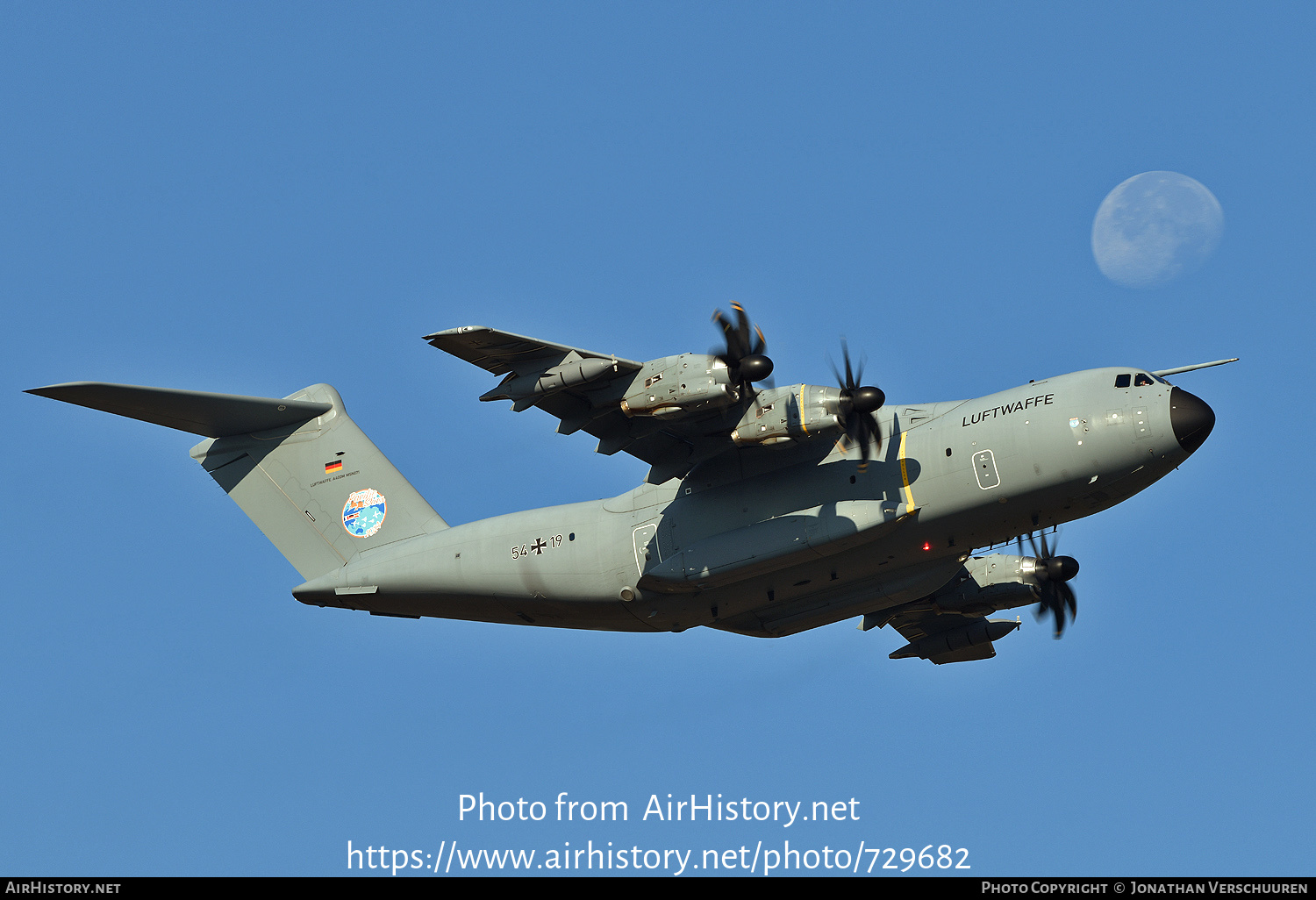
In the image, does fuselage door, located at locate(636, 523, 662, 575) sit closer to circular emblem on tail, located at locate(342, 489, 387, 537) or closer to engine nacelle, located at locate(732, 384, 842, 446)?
engine nacelle, located at locate(732, 384, 842, 446)

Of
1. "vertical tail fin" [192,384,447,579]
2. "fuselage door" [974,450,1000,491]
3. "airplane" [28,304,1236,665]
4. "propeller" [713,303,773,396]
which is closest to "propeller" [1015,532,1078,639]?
"airplane" [28,304,1236,665]

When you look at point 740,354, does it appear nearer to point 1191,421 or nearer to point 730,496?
point 730,496

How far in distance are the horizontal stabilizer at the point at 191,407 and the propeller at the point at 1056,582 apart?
11198 millimetres

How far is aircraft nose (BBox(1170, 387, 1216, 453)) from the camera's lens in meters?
16.9

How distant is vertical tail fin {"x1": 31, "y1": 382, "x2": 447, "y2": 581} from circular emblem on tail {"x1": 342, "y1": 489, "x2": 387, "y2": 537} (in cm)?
1

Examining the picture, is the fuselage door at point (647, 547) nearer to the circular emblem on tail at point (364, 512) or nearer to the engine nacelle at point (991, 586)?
the circular emblem on tail at point (364, 512)

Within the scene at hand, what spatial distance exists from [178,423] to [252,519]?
1839 millimetres

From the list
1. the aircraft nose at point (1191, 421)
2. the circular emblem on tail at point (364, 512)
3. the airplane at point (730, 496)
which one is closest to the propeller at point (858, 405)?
the airplane at point (730, 496)

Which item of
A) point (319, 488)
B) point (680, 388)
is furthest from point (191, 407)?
point (680, 388)

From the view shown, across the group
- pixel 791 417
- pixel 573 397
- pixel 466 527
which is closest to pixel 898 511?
pixel 791 417

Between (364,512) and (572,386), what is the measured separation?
5376 mm

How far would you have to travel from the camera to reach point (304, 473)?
71.7ft

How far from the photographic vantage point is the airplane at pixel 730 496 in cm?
1730

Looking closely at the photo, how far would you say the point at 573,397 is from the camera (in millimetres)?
18219
